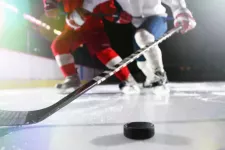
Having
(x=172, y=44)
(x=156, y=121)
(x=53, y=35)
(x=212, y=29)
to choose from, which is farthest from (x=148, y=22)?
(x=156, y=121)

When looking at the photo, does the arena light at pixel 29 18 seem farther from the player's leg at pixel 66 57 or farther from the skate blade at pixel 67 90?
the skate blade at pixel 67 90

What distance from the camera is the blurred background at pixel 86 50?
1563 mm

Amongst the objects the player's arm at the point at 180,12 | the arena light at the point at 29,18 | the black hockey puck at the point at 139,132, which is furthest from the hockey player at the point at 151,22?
the black hockey puck at the point at 139,132

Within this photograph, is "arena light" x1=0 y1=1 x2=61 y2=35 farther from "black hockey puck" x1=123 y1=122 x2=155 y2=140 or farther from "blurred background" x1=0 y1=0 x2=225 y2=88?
"black hockey puck" x1=123 y1=122 x2=155 y2=140

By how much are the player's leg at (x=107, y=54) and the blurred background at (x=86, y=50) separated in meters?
0.03

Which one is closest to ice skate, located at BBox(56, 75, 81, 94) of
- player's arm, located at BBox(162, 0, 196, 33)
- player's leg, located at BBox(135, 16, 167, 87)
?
player's leg, located at BBox(135, 16, 167, 87)

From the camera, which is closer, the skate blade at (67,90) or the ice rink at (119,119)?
the ice rink at (119,119)

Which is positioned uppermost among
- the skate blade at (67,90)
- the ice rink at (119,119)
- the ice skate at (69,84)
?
the ice skate at (69,84)

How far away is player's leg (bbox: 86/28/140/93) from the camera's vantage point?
162 centimetres

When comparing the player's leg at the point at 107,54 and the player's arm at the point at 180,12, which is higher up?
the player's arm at the point at 180,12

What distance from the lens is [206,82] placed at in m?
1.85

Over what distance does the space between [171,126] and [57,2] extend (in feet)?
3.15

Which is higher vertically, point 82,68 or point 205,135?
point 82,68

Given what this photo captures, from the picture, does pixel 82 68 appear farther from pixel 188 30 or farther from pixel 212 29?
pixel 212 29
